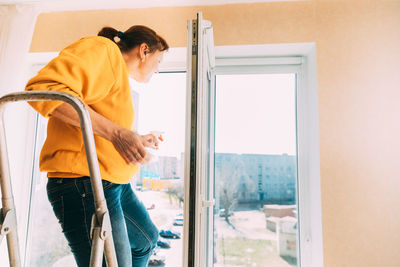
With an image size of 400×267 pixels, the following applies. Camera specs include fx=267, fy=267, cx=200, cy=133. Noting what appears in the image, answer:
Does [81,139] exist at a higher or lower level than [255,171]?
higher

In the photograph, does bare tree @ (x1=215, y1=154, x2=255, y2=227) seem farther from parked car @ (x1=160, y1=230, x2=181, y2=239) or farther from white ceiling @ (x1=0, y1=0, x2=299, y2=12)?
white ceiling @ (x1=0, y1=0, x2=299, y2=12)

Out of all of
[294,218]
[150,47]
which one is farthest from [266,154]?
[150,47]

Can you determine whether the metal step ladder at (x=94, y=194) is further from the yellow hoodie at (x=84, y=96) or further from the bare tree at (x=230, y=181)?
the bare tree at (x=230, y=181)

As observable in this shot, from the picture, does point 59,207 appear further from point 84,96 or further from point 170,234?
point 170,234

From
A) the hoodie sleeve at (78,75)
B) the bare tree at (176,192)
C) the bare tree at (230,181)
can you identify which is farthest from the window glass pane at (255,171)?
the hoodie sleeve at (78,75)

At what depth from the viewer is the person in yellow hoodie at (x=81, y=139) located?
684 mm

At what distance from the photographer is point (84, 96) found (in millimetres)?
744

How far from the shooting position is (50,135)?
0.78 metres

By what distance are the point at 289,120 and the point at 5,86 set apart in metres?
1.81

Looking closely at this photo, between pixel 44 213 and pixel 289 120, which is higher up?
pixel 289 120

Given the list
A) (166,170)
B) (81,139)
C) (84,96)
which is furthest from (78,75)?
(166,170)

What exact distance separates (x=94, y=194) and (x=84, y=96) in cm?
30

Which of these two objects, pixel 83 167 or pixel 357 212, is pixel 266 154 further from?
pixel 83 167

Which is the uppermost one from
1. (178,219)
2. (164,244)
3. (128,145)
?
(128,145)
